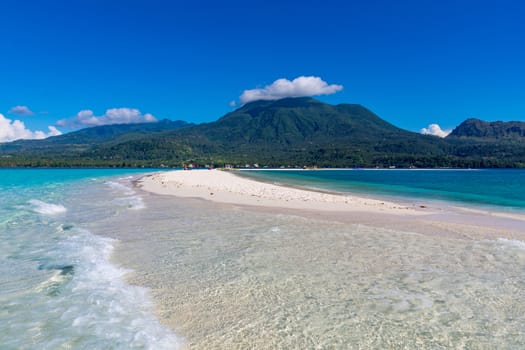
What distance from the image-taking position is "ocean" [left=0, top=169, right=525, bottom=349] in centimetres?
594

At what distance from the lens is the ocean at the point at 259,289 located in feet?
19.5

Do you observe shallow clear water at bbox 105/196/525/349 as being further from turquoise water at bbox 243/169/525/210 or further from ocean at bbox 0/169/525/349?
turquoise water at bbox 243/169/525/210

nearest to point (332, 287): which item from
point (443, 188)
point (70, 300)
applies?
point (70, 300)

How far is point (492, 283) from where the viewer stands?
28.2 ft

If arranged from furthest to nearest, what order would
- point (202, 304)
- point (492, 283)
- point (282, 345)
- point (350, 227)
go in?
1. point (350, 227)
2. point (492, 283)
3. point (202, 304)
4. point (282, 345)

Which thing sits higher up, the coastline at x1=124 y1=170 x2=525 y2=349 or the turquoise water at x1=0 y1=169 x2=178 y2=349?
the coastline at x1=124 y1=170 x2=525 y2=349

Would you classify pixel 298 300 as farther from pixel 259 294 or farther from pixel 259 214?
pixel 259 214

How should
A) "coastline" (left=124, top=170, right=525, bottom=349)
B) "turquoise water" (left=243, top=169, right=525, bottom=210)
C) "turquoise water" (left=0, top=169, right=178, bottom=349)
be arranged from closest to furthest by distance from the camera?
"turquoise water" (left=0, top=169, right=178, bottom=349), "coastline" (left=124, top=170, right=525, bottom=349), "turquoise water" (left=243, top=169, right=525, bottom=210)

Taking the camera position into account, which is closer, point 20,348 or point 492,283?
point 20,348

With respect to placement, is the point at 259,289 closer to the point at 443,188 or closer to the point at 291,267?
the point at 291,267

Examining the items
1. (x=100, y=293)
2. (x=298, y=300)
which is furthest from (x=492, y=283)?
(x=100, y=293)

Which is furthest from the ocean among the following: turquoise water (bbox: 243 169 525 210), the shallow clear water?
turquoise water (bbox: 243 169 525 210)

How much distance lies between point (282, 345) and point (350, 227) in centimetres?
1140

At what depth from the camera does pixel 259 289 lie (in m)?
8.09
